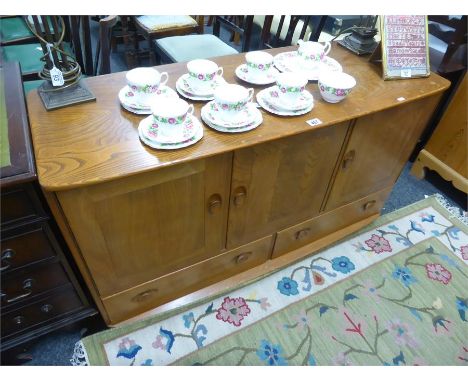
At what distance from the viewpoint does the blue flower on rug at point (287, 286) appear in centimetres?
131

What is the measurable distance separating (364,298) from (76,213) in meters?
1.08

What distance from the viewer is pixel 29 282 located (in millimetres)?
892

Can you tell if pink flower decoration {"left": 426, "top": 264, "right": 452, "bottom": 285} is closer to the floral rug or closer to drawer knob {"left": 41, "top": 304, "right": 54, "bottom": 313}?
the floral rug

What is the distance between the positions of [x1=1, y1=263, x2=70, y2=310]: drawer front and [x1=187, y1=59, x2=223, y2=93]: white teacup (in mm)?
610

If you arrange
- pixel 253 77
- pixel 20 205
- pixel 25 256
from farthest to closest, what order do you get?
1. pixel 253 77
2. pixel 25 256
3. pixel 20 205

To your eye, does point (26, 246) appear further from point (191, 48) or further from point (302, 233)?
point (191, 48)

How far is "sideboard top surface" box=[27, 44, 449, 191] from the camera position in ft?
2.39

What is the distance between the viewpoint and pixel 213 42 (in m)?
1.82

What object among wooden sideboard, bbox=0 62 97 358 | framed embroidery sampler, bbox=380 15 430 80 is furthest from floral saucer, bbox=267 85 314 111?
wooden sideboard, bbox=0 62 97 358

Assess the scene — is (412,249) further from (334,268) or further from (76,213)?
(76,213)

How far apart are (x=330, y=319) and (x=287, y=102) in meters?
0.80

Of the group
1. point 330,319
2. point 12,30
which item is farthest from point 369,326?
point 12,30

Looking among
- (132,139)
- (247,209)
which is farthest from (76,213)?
(247,209)

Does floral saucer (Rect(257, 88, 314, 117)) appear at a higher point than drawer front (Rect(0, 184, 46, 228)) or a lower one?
higher
